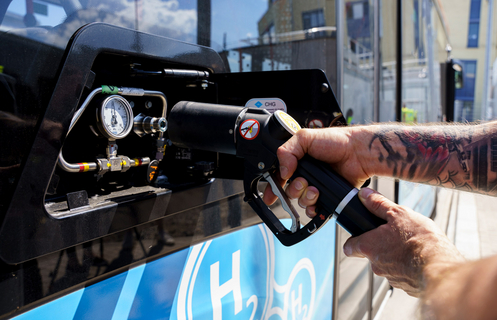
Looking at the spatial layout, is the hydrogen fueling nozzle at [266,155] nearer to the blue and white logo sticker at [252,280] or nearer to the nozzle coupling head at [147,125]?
the nozzle coupling head at [147,125]

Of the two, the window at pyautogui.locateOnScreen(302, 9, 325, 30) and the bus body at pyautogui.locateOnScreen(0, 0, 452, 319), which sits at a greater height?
the window at pyautogui.locateOnScreen(302, 9, 325, 30)

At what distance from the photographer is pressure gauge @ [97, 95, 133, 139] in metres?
0.90

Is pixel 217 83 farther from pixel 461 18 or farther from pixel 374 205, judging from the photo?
pixel 461 18

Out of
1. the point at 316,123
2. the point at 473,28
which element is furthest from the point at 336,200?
the point at 473,28

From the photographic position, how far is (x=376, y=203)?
0.88 m

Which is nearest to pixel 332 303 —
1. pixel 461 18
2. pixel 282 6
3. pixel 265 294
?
pixel 265 294

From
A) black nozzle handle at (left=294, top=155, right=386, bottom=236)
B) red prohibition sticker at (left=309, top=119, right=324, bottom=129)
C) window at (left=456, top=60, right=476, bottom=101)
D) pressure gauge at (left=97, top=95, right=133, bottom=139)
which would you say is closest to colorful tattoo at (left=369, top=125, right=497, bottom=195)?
red prohibition sticker at (left=309, top=119, right=324, bottom=129)

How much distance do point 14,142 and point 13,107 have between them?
68 mm

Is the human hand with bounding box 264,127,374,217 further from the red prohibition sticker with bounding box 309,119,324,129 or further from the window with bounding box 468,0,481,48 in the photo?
the window with bounding box 468,0,481,48

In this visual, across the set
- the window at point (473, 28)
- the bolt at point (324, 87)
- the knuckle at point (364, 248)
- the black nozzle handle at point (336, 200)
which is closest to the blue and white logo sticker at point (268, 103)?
the bolt at point (324, 87)

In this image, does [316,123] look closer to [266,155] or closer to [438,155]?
[266,155]

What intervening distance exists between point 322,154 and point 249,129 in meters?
0.24

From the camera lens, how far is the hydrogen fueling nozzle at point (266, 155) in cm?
92

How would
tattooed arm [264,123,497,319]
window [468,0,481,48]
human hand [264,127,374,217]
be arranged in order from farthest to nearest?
window [468,0,481,48]
human hand [264,127,374,217]
tattooed arm [264,123,497,319]
